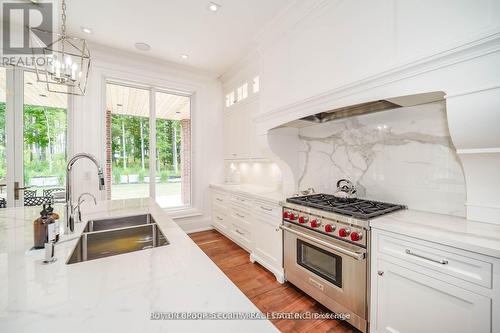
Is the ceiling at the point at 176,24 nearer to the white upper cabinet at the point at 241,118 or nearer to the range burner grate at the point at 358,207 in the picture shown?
the white upper cabinet at the point at 241,118

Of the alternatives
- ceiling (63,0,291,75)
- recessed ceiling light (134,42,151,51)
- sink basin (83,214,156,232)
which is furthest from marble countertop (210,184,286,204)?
recessed ceiling light (134,42,151,51)

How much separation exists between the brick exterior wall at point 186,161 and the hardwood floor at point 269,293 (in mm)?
1259

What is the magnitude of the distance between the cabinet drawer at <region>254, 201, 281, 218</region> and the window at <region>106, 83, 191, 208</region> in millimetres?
1975

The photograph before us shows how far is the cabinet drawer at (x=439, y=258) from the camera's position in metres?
1.08

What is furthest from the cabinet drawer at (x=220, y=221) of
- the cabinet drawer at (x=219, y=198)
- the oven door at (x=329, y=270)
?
the oven door at (x=329, y=270)

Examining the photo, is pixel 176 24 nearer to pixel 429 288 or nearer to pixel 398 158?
pixel 398 158

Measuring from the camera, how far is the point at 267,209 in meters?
2.50

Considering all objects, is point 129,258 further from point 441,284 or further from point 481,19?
point 481,19

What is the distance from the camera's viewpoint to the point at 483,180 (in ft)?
4.39

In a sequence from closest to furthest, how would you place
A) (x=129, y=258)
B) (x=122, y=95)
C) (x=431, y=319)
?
(x=129, y=258) < (x=431, y=319) < (x=122, y=95)

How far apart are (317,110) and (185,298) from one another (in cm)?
183

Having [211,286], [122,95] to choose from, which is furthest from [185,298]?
[122,95]

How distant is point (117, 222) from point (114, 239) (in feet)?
1.05

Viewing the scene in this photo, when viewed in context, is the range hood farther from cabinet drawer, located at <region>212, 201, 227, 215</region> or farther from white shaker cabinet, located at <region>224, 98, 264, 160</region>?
cabinet drawer, located at <region>212, 201, 227, 215</region>
